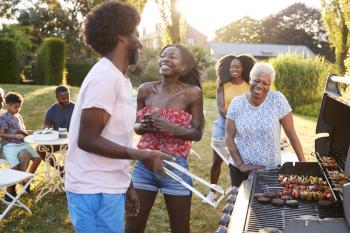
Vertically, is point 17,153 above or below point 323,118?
below

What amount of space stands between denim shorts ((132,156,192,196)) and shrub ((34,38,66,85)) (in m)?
16.3

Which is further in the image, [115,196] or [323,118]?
[323,118]

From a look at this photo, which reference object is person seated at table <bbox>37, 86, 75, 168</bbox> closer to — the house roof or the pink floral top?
the pink floral top

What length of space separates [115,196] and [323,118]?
1.82 m

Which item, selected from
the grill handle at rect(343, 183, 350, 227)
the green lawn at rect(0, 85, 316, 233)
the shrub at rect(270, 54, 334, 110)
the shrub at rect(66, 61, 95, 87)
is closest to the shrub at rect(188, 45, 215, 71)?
the shrub at rect(66, 61, 95, 87)

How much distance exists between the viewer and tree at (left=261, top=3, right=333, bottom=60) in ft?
191

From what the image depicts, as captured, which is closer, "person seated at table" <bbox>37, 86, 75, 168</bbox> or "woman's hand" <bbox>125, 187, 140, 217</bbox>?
"woman's hand" <bbox>125, 187, 140, 217</bbox>

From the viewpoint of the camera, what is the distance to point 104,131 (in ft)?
6.75

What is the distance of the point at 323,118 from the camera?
3262 mm

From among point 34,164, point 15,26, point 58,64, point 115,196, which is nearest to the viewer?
point 115,196

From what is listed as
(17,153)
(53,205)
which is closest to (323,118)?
(53,205)

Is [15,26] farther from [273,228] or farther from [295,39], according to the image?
[295,39]

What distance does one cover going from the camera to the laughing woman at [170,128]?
3.11 meters

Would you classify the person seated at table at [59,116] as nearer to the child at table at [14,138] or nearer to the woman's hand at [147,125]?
the child at table at [14,138]
